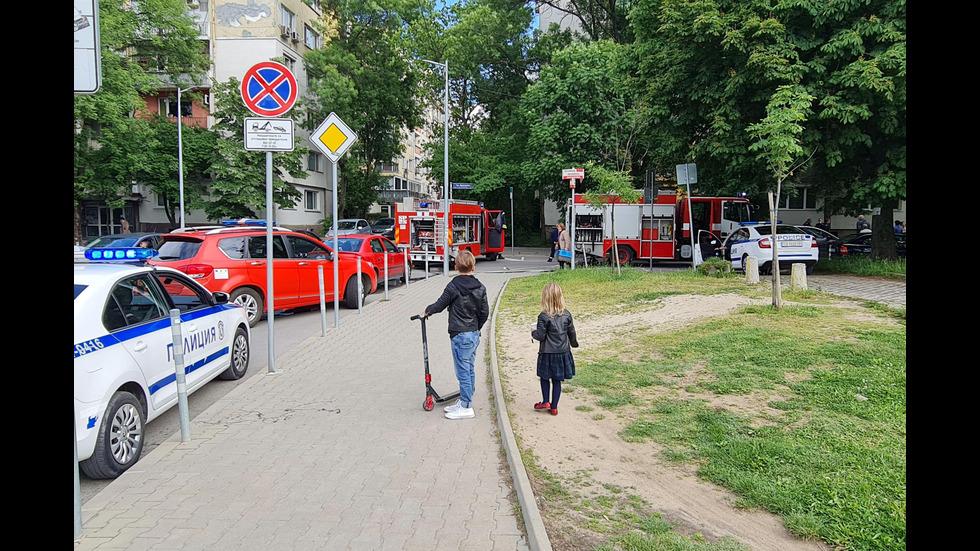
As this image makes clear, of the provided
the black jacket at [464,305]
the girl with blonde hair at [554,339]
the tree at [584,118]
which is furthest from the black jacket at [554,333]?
the tree at [584,118]

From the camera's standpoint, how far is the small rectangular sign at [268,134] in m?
7.71

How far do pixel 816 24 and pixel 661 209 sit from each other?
8.82 metres

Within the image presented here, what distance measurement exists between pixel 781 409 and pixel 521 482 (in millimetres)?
2882

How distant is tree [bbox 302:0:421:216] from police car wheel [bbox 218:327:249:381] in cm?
3220

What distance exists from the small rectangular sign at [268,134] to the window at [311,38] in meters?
37.5

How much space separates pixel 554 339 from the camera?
6.00 metres

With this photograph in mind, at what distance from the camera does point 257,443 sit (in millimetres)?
5445

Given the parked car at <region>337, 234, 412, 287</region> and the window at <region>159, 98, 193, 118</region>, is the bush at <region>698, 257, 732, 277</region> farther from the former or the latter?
the window at <region>159, 98, 193, 118</region>

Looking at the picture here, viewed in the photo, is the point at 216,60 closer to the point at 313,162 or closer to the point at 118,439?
the point at 313,162

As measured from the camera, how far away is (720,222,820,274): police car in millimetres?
18156

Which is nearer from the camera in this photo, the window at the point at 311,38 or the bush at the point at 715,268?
the bush at the point at 715,268

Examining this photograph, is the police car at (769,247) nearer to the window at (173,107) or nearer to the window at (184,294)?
the window at (184,294)

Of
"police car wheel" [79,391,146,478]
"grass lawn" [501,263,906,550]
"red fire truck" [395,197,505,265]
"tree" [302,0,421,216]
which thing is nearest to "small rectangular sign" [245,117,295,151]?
"police car wheel" [79,391,146,478]

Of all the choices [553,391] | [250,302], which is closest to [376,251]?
[250,302]
